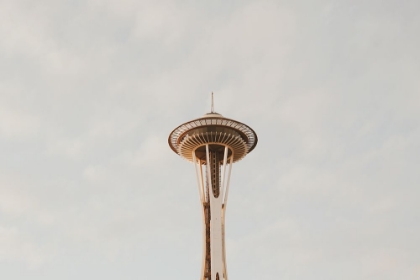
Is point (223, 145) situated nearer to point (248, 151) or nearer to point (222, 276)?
point (248, 151)

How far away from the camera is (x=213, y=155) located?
92688 mm

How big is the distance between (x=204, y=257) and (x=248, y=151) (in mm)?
17981

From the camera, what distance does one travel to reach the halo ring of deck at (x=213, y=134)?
89.7m

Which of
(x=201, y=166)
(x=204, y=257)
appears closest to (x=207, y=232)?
(x=204, y=257)

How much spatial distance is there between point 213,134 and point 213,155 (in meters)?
3.90

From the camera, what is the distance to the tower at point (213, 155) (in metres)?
84.5

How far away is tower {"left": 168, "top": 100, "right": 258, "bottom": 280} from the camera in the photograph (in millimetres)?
84500

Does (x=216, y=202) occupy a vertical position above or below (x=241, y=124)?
below

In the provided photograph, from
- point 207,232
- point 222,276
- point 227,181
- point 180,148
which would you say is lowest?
point 222,276

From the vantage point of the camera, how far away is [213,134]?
296 feet

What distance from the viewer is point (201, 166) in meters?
93.4

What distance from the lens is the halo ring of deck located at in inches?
3531

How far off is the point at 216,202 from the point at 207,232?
13.5ft

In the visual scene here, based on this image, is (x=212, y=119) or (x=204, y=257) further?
(x=212, y=119)
